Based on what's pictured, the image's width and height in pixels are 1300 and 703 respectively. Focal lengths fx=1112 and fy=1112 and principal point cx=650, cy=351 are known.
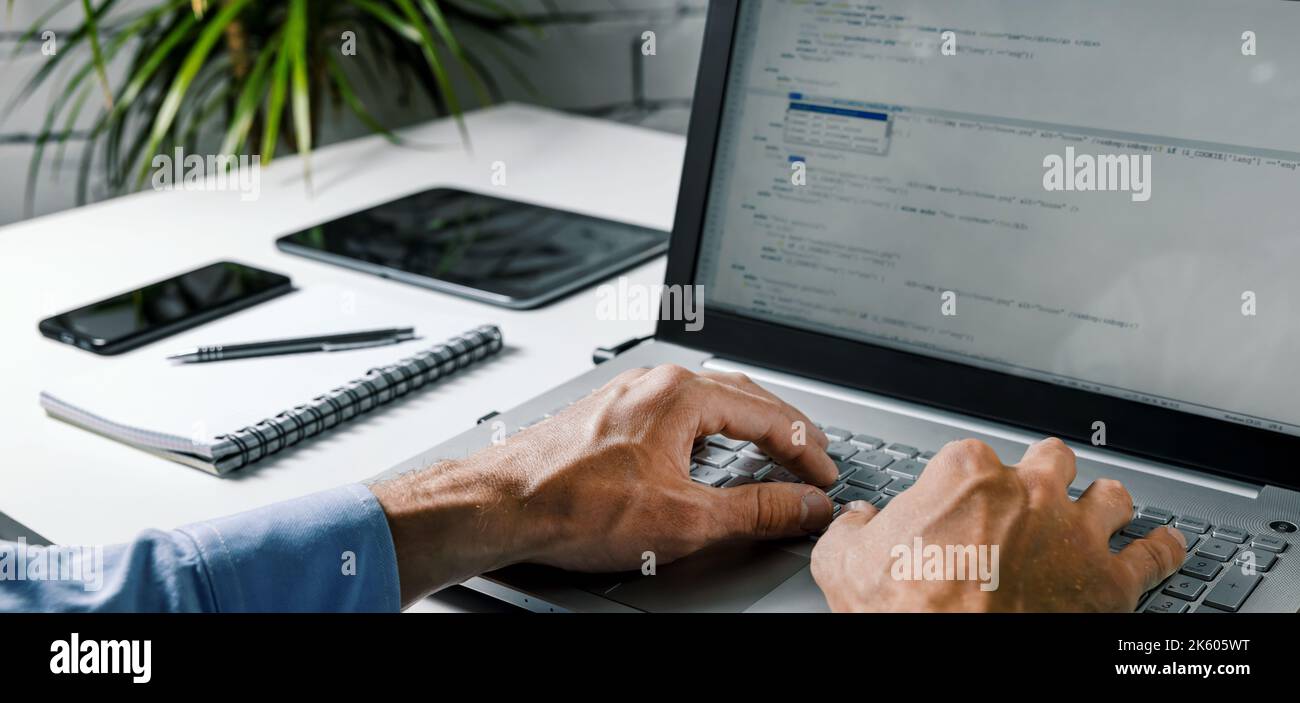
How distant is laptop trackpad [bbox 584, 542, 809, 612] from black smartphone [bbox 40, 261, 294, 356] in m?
0.57

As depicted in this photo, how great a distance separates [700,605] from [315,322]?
0.54 metres

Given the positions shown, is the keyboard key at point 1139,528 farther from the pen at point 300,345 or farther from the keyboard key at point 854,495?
the pen at point 300,345

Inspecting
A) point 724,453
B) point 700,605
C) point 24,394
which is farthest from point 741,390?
point 24,394

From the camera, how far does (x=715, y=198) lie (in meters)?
0.86

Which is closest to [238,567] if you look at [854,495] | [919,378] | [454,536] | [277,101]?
[454,536]

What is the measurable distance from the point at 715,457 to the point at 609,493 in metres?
0.11

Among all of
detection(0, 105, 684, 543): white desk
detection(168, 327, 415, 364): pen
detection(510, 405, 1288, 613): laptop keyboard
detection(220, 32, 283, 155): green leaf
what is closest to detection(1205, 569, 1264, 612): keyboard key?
detection(510, 405, 1288, 613): laptop keyboard

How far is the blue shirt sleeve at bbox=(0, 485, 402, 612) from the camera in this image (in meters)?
0.57

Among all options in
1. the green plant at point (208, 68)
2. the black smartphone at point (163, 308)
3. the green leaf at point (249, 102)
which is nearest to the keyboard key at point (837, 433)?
the black smartphone at point (163, 308)

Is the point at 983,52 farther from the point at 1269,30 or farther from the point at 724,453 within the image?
the point at 724,453

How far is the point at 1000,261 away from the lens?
0.77 m

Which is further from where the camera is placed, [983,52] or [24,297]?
[24,297]

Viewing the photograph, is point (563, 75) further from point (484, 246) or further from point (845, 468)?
point (845, 468)
